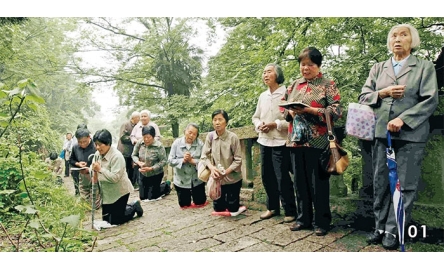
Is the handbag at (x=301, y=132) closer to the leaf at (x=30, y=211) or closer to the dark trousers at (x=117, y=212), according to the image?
the leaf at (x=30, y=211)

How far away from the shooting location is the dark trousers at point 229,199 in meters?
3.27

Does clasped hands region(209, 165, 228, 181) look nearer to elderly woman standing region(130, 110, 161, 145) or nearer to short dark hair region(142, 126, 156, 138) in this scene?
short dark hair region(142, 126, 156, 138)

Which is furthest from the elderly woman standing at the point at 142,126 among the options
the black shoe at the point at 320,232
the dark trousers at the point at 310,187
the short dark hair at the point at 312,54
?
the black shoe at the point at 320,232

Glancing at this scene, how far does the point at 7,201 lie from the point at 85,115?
100 inches

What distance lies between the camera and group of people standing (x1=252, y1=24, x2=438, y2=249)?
2080 millimetres

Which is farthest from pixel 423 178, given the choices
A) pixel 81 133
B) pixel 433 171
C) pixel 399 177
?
pixel 81 133

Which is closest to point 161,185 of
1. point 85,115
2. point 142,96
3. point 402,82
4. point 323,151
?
point 85,115

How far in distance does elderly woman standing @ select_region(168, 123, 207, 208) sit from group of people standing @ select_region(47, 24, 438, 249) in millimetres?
19

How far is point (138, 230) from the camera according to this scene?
306 centimetres

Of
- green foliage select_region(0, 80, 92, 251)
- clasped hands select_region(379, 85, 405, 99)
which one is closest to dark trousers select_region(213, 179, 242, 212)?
green foliage select_region(0, 80, 92, 251)

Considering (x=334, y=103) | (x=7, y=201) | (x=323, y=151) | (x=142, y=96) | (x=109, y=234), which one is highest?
(x=142, y=96)

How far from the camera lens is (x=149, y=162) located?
455 cm

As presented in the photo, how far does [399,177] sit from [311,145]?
25.8 inches

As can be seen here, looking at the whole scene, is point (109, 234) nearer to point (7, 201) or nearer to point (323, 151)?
point (7, 201)
